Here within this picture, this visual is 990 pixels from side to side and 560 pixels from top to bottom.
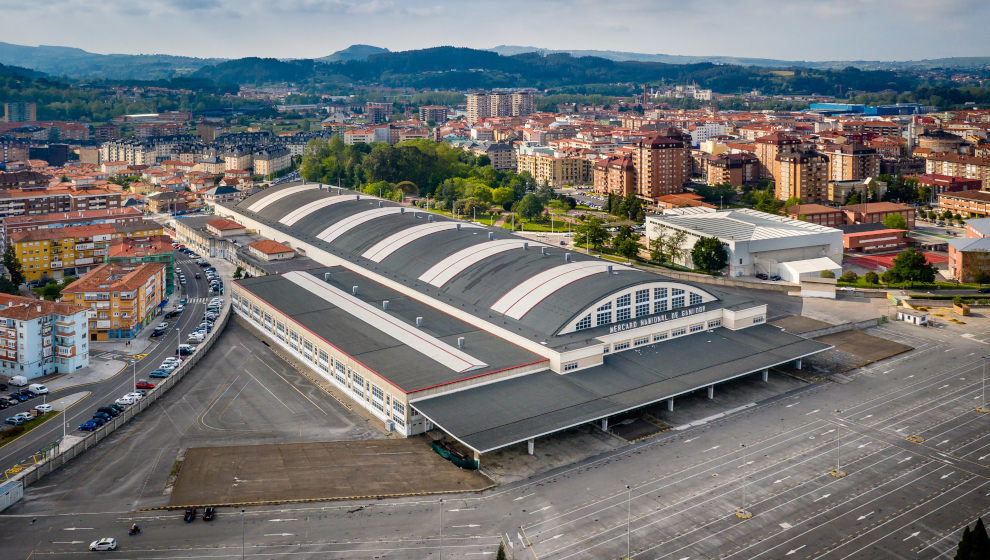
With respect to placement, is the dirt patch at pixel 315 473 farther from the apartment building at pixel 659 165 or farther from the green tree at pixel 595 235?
the apartment building at pixel 659 165

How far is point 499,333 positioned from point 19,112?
177836mm

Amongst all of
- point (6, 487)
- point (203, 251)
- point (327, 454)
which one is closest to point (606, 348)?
point (327, 454)

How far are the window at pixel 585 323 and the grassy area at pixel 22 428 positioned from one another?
26.3m

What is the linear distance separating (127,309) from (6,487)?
882 inches

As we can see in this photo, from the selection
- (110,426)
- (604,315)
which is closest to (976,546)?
(604,315)

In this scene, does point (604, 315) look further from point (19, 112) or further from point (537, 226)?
point (19, 112)

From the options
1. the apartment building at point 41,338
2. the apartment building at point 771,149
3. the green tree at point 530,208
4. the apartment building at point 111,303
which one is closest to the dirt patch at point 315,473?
the apartment building at point 41,338

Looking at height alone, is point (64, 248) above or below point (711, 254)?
above

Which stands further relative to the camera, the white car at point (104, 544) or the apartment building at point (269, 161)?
the apartment building at point (269, 161)

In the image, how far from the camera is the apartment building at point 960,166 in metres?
108

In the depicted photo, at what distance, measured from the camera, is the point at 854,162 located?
111 m

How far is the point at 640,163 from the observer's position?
4161 inches

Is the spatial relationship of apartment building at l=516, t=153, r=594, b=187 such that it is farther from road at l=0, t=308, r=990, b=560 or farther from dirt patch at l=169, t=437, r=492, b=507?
dirt patch at l=169, t=437, r=492, b=507

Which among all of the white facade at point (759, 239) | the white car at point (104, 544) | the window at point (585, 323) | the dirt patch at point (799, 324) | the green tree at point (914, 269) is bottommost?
the white car at point (104, 544)
